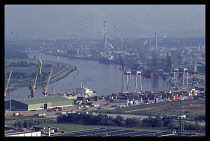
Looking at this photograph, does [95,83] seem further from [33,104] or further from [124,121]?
[124,121]

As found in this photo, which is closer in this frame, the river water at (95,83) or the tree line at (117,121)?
the tree line at (117,121)

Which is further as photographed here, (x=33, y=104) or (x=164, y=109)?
(x=33, y=104)

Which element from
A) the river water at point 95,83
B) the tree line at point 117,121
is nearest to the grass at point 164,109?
the tree line at point 117,121

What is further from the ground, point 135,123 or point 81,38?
point 81,38

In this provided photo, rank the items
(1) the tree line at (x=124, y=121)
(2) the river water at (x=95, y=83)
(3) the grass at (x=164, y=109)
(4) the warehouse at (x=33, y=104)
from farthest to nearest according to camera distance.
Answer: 1. (2) the river water at (x=95, y=83)
2. (4) the warehouse at (x=33, y=104)
3. (3) the grass at (x=164, y=109)
4. (1) the tree line at (x=124, y=121)

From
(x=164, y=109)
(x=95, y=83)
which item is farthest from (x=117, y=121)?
(x=95, y=83)

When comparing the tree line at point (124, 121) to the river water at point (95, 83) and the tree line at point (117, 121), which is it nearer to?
the tree line at point (117, 121)

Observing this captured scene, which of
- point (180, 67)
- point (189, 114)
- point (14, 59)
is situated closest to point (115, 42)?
point (14, 59)

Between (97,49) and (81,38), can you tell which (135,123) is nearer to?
(97,49)

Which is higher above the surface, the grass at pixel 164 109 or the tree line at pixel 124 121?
the grass at pixel 164 109

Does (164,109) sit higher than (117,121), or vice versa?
(164,109)

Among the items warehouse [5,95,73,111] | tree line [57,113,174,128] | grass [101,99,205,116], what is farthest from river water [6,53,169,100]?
tree line [57,113,174,128]
